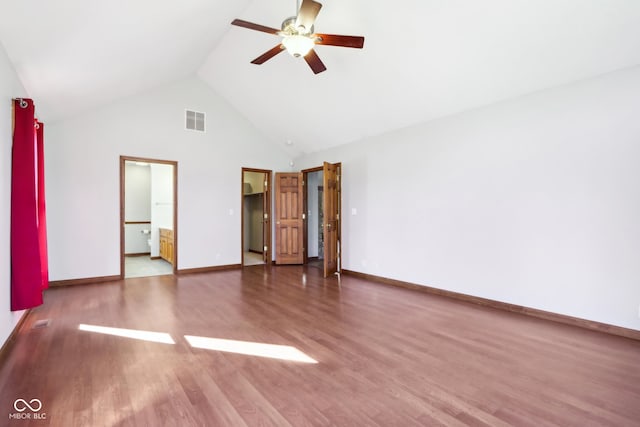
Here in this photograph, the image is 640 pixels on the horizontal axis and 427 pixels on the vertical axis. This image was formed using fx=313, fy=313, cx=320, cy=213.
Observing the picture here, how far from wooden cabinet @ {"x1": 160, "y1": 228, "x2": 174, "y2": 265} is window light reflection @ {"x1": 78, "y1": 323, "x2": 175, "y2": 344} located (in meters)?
3.71

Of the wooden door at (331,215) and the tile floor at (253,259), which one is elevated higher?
the wooden door at (331,215)

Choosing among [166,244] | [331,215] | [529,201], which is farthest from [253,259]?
[529,201]

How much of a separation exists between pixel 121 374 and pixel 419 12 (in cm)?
427

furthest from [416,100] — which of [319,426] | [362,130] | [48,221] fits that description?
[48,221]

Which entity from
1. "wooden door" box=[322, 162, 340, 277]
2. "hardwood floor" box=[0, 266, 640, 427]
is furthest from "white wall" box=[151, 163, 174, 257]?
"wooden door" box=[322, 162, 340, 277]

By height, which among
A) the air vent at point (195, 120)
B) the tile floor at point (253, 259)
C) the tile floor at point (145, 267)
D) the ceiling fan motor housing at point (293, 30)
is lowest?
the tile floor at point (253, 259)

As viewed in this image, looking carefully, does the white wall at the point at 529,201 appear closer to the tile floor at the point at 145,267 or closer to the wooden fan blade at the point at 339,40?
the wooden fan blade at the point at 339,40

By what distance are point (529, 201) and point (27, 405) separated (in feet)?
15.8

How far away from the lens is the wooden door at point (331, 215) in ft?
19.1

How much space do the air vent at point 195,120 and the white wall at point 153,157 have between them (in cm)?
10

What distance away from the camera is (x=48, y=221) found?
493 centimetres

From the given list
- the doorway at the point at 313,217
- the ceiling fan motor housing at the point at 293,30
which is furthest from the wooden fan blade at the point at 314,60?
the doorway at the point at 313,217

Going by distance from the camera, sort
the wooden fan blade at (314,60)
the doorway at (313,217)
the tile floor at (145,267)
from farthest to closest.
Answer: the doorway at (313,217), the tile floor at (145,267), the wooden fan blade at (314,60)

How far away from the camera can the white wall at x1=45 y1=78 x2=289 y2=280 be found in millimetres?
5062
